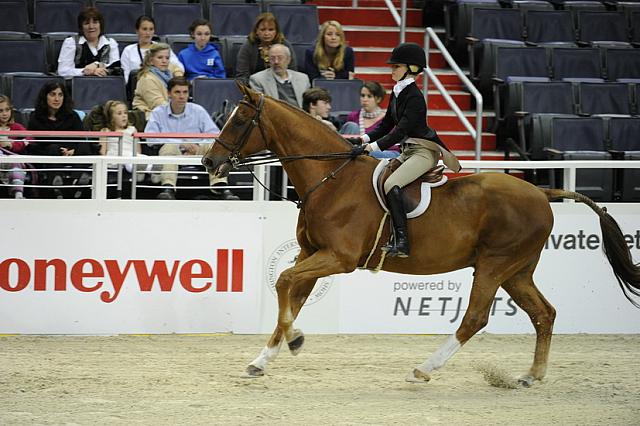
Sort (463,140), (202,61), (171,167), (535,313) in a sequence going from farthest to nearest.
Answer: (463,140), (202,61), (171,167), (535,313)

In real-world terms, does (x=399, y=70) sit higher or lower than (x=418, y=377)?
higher

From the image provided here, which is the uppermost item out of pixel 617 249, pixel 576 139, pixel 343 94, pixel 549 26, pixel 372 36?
pixel 549 26

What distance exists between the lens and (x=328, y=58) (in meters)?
12.4

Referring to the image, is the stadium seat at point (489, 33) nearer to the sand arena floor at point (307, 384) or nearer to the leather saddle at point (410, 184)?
the sand arena floor at point (307, 384)

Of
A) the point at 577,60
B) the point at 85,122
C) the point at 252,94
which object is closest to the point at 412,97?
the point at 252,94

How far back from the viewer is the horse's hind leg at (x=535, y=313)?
8047 mm

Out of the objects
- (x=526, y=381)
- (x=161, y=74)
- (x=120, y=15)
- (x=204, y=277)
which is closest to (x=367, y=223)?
(x=526, y=381)

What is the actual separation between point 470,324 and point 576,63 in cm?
751

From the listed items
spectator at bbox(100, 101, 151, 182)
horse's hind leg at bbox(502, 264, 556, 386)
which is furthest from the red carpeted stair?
horse's hind leg at bbox(502, 264, 556, 386)

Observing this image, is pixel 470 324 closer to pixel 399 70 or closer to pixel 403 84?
pixel 403 84

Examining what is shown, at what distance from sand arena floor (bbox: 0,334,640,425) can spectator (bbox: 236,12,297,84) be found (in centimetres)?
362

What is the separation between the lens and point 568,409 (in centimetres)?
726

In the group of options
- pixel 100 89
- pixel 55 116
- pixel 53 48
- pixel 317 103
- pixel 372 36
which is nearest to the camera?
pixel 55 116

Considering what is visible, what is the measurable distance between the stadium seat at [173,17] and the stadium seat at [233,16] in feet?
0.75
